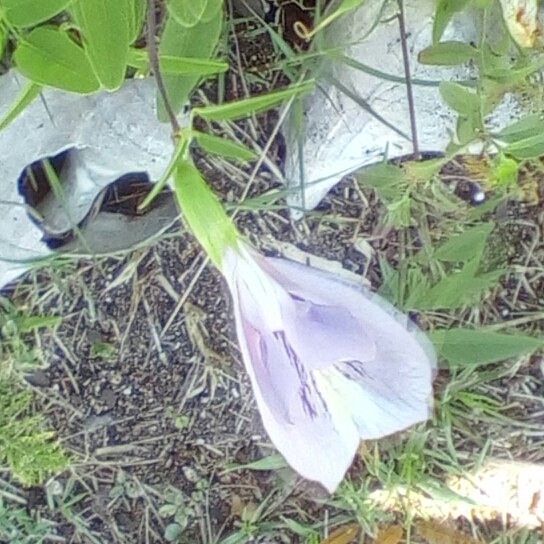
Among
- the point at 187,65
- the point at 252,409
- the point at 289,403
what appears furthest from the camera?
the point at 252,409

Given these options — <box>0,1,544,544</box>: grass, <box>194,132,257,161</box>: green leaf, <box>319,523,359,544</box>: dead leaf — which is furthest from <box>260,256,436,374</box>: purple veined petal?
<box>319,523,359,544</box>: dead leaf

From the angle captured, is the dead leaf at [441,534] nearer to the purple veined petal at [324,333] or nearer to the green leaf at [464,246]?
the green leaf at [464,246]

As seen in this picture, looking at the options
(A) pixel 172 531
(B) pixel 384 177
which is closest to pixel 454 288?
(B) pixel 384 177

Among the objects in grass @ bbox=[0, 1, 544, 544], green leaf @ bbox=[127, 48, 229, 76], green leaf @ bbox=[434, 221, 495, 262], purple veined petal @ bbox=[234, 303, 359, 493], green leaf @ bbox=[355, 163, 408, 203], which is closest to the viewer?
purple veined petal @ bbox=[234, 303, 359, 493]

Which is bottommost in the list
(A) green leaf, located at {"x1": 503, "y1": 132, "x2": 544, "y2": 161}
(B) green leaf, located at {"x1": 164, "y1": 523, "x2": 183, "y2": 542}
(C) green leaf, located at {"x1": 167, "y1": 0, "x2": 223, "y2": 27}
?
(B) green leaf, located at {"x1": 164, "y1": 523, "x2": 183, "y2": 542}

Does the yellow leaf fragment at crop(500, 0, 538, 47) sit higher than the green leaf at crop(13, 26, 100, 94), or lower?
lower

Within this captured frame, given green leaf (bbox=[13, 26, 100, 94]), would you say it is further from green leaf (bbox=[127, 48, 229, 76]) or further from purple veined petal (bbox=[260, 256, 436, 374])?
purple veined petal (bbox=[260, 256, 436, 374])

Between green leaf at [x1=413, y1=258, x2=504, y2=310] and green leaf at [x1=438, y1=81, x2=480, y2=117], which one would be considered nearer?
green leaf at [x1=438, y1=81, x2=480, y2=117]

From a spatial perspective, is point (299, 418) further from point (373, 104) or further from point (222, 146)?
point (373, 104)
